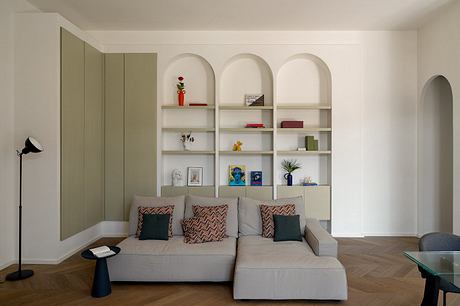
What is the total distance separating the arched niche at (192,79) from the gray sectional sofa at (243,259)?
2.10 meters

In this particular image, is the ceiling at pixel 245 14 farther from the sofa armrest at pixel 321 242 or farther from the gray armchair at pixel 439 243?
the gray armchair at pixel 439 243

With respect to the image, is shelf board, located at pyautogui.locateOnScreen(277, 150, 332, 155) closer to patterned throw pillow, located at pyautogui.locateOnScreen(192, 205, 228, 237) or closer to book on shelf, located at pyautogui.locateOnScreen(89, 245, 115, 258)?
patterned throw pillow, located at pyautogui.locateOnScreen(192, 205, 228, 237)

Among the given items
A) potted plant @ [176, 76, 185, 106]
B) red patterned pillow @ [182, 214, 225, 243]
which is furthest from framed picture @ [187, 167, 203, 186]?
red patterned pillow @ [182, 214, 225, 243]

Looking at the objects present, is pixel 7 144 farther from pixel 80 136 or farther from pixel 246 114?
pixel 246 114

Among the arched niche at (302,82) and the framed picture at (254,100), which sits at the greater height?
the arched niche at (302,82)

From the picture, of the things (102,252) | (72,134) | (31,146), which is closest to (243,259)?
(102,252)

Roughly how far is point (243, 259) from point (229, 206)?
1.08 metres

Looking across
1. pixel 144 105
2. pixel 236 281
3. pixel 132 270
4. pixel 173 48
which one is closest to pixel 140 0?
pixel 173 48

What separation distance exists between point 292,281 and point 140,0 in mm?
3949

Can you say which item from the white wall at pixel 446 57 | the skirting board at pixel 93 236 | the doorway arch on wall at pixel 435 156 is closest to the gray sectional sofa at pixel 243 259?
the skirting board at pixel 93 236

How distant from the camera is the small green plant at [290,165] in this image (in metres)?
5.77

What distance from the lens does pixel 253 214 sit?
4.46m

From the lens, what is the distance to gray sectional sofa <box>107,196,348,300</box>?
3303 mm

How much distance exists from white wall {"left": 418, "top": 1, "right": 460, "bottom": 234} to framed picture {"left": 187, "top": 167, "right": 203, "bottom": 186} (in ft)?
12.1
